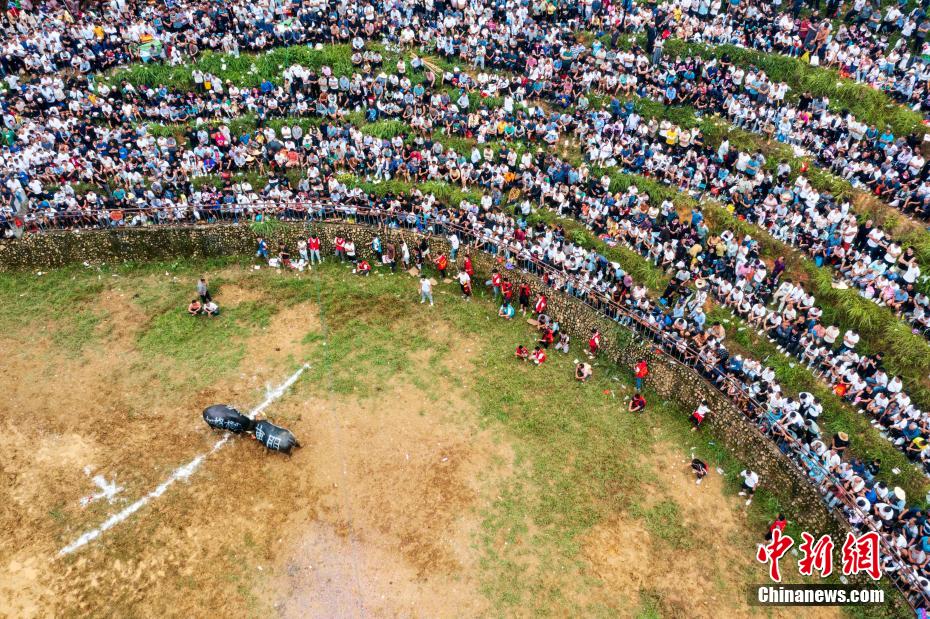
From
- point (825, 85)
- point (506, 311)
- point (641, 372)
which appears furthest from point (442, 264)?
point (825, 85)

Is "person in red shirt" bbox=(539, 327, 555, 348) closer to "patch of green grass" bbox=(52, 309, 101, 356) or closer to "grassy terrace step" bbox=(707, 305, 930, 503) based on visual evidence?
"grassy terrace step" bbox=(707, 305, 930, 503)

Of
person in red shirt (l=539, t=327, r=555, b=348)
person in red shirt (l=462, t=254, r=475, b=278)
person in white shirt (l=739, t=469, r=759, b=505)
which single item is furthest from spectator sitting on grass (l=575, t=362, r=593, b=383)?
person in red shirt (l=462, t=254, r=475, b=278)

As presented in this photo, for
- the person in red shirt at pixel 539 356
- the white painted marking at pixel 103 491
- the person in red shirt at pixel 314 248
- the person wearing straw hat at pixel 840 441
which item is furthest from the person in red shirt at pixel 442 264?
the person wearing straw hat at pixel 840 441

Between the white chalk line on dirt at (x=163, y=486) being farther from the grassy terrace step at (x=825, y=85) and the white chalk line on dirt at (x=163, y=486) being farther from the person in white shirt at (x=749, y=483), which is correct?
the grassy terrace step at (x=825, y=85)

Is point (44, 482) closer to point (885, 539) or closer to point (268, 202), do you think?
point (268, 202)

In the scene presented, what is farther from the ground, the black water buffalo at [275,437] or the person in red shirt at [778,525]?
the black water buffalo at [275,437]

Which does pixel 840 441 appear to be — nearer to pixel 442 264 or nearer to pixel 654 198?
pixel 654 198
